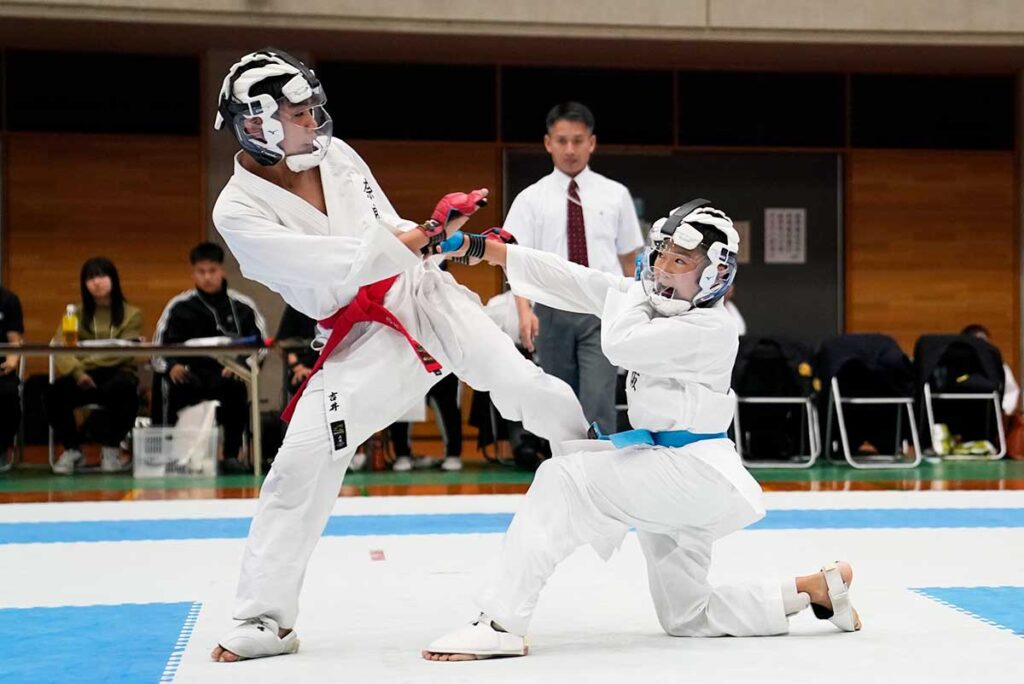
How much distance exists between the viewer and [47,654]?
10.2 feet

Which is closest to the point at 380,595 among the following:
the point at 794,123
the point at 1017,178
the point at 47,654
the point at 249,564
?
the point at 249,564

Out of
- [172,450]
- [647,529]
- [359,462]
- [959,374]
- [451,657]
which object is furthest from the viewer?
[959,374]

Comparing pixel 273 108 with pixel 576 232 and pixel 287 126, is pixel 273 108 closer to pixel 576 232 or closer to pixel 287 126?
pixel 287 126

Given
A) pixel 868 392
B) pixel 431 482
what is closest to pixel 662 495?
pixel 431 482

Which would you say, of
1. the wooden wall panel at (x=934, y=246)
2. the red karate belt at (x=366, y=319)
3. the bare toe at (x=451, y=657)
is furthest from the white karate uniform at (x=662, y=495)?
the wooden wall panel at (x=934, y=246)

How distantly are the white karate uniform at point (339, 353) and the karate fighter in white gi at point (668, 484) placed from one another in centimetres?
17

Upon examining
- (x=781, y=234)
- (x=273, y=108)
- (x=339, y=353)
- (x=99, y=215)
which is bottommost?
(x=339, y=353)

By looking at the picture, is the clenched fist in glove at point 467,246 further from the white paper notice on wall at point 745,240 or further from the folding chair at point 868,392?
the white paper notice on wall at point 745,240

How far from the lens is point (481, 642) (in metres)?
3.00

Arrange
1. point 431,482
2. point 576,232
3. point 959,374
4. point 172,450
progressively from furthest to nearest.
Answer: point 959,374, point 172,450, point 431,482, point 576,232

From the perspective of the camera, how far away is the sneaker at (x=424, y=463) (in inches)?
327

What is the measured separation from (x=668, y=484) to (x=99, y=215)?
Result: 25.9 ft

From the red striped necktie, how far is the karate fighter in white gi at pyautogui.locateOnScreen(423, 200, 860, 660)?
2636 millimetres

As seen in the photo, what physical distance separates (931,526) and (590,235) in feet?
6.30
